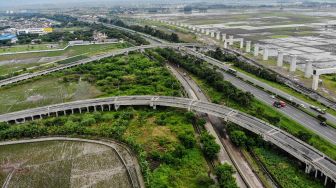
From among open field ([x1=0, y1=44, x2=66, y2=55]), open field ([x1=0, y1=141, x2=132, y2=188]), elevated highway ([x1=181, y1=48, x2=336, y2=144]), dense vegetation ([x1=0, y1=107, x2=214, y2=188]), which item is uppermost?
open field ([x1=0, y1=44, x2=66, y2=55])

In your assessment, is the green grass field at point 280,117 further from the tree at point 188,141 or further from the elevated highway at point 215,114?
the tree at point 188,141

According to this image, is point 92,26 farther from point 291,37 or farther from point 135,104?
point 135,104

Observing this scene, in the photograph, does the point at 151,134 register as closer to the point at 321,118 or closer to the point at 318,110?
the point at 321,118

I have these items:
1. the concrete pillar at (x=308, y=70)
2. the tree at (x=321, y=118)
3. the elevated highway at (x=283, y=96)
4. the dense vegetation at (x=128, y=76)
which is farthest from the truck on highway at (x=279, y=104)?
the concrete pillar at (x=308, y=70)

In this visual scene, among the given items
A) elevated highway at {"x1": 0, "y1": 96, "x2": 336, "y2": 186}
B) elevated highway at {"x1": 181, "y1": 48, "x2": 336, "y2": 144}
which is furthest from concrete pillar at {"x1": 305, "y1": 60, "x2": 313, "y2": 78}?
elevated highway at {"x1": 0, "y1": 96, "x2": 336, "y2": 186}

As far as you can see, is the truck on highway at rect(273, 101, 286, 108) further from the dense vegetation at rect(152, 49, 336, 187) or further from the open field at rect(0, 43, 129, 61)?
the open field at rect(0, 43, 129, 61)

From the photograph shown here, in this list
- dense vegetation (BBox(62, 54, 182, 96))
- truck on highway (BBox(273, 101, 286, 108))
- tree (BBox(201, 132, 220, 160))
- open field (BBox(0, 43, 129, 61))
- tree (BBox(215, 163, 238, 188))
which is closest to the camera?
tree (BBox(215, 163, 238, 188))
